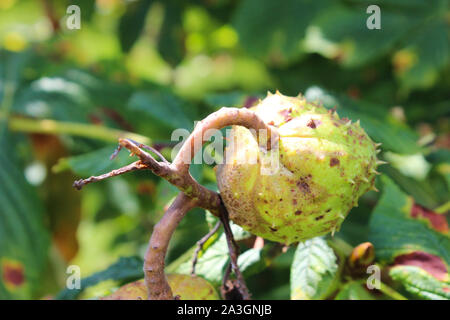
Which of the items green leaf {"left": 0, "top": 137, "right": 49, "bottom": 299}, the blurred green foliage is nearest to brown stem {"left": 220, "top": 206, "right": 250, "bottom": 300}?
the blurred green foliage

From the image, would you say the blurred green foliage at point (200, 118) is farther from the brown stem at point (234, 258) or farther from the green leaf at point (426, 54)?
the brown stem at point (234, 258)

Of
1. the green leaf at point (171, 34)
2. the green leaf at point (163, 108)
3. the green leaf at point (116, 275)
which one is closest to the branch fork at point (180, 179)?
the green leaf at point (116, 275)

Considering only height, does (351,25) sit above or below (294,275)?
A: above

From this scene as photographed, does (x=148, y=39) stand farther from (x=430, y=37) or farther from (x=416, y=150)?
(x=416, y=150)

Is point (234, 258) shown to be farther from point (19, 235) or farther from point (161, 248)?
point (19, 235)

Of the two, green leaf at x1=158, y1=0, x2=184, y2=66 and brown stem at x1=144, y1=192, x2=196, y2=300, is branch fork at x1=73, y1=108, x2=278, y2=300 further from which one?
green leaf at x1=158, y1=0, x2=184, y2=66
